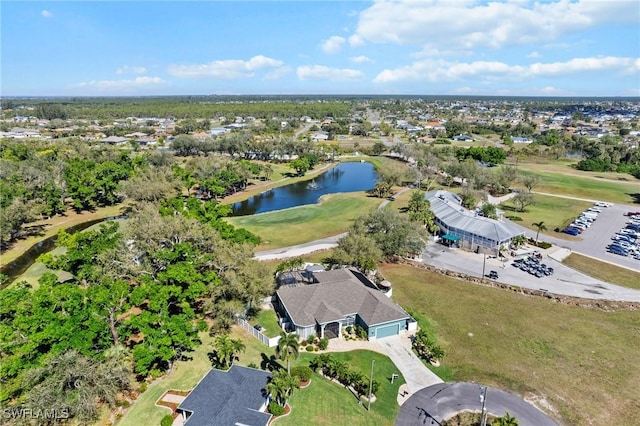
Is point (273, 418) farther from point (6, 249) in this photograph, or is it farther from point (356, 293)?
point (6, 249)

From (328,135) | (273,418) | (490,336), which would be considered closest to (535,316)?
(490,336)

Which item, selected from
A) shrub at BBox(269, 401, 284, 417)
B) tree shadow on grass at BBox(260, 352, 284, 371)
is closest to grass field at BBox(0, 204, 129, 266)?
tree shadow on grass at BBox(260, 352, 284, 371)

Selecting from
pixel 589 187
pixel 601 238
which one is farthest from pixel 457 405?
pixel 589 187

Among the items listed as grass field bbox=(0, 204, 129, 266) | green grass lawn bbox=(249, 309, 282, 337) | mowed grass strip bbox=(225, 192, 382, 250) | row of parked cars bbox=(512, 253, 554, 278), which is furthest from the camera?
mowed grass strip bbox=(225, 192, 382, 250)

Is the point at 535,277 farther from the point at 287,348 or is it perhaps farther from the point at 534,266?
the point at 287,348

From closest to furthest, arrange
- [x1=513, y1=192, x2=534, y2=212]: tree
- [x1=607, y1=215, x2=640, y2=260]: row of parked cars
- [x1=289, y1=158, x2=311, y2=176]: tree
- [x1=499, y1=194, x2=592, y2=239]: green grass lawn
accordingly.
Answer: [x1=607, y1=215, x2=640, y2=260]: row of parked cars
[x1=499, y1=194, x2=592, y2=239]: green grass lawn
[x1=513, y1=192, x2=534, y2=212]: tree
[x1=289, y1=158, x2=311, y2=176]: tree

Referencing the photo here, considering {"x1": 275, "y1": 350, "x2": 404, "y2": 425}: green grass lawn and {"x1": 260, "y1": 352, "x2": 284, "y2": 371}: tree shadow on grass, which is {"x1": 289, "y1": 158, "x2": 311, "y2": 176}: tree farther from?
{"x1": 275, "y1": 350, "x2": 404, "y2": 425}: green grass lawn
